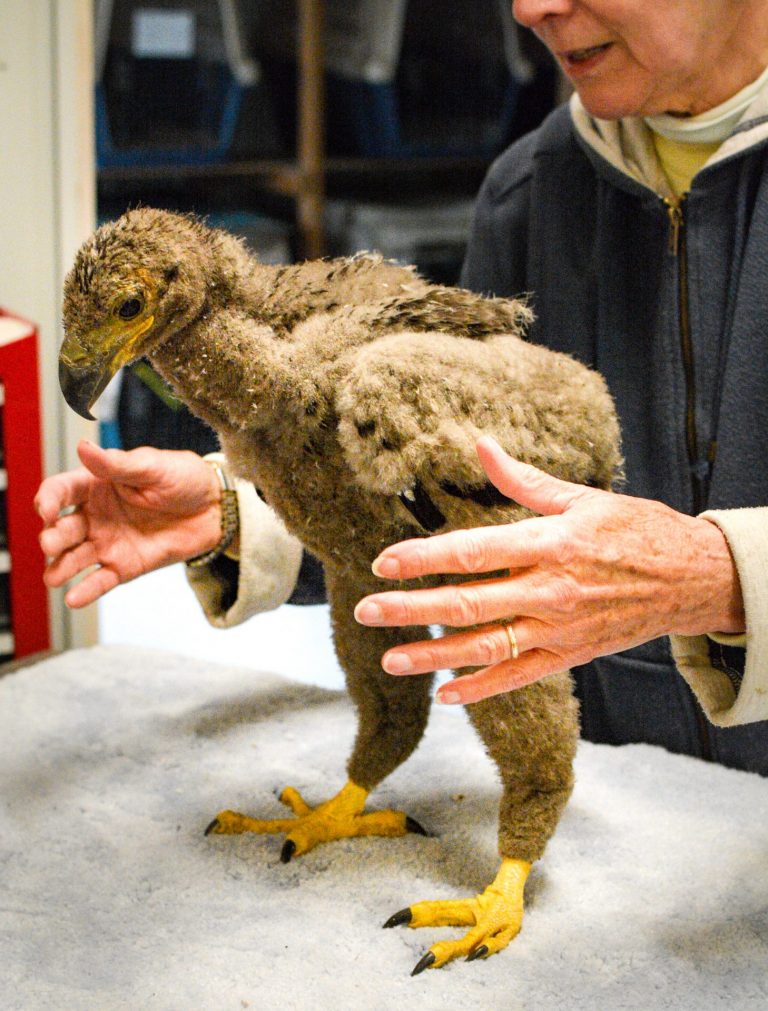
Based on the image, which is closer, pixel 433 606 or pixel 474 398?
pixel 433 606

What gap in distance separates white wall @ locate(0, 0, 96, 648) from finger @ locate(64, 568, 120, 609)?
0.53 meters

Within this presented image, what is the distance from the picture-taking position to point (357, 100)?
3135 mm

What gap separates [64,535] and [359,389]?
1.96 feet

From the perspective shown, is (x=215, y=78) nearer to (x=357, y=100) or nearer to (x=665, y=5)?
(x=357, y=100)

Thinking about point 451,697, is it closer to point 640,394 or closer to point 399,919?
point 399,919

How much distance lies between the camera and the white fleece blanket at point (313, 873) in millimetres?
1107

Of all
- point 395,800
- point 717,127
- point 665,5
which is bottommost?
point 395,800

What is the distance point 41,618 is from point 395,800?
77cm

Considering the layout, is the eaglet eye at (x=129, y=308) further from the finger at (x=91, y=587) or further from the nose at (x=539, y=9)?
the nose at (x=539, y=9)

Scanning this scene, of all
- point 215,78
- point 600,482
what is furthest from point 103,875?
point 215,78

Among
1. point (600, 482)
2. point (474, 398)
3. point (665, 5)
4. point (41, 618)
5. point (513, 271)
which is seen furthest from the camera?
point (41, 618)

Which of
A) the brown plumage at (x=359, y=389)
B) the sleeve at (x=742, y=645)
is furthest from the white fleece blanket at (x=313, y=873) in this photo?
the sleeve at (x=742, y=645)

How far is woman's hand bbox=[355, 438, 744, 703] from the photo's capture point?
0.94 m

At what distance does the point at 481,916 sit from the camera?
1.18 metres
